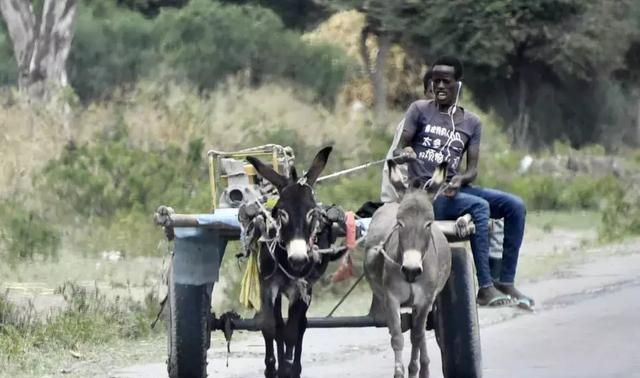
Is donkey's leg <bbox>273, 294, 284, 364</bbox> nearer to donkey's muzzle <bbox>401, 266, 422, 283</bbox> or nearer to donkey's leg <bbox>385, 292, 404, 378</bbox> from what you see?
donkey's leg <bbox>385, 292, 404, 378</bbox>

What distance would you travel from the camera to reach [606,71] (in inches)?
1682

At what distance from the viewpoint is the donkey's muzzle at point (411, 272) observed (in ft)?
27.9

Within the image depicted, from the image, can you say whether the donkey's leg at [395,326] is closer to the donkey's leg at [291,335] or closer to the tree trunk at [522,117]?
the donkey's leg at [291,335]

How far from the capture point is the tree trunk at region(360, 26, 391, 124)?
36750mm

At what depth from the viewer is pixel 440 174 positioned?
29.7ft

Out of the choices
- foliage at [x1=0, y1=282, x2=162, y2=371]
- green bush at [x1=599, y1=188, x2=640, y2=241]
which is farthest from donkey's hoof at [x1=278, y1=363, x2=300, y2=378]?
green bush at [x1=599, y1=188, x2=640, y2=241]

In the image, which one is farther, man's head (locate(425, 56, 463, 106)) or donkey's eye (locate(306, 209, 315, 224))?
man's head (locate(425, 56, 463, 106))

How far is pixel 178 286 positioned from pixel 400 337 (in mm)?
1361

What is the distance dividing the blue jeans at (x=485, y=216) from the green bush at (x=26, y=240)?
8.23m

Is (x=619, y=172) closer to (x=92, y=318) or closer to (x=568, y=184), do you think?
(x=568, y=184)

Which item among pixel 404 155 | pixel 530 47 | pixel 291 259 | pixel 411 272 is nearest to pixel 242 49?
pixel 530 47

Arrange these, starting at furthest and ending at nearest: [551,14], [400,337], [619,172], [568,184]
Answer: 1. [551,14]
2. [619,172]
3. [568,184]
4. [400,337]

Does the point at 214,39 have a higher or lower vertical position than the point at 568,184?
higher

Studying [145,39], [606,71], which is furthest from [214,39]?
[606,71]
